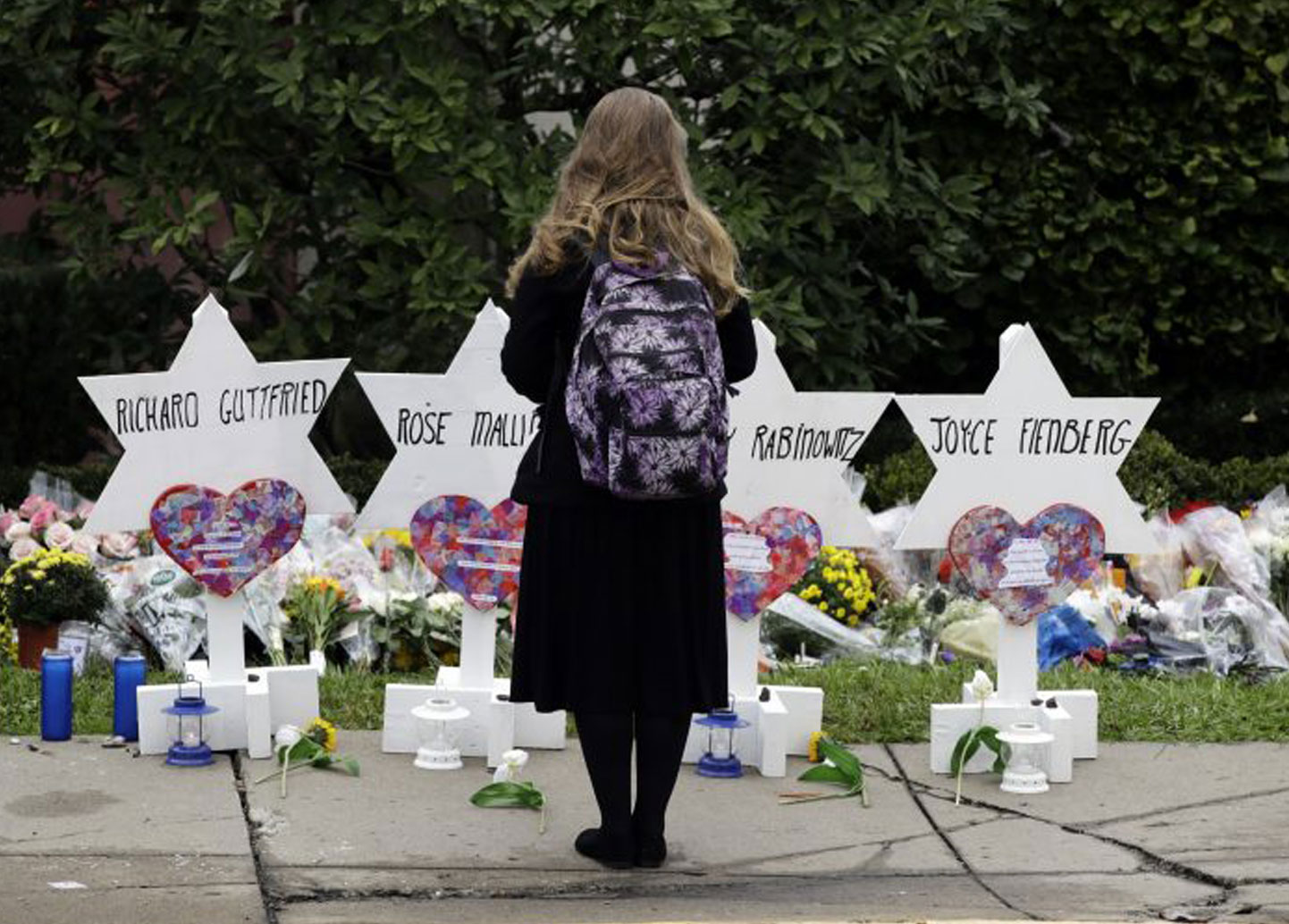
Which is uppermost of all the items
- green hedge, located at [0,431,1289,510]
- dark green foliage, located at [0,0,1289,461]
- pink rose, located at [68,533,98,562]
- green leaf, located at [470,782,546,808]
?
dark green foliage, located at [0,0,1289,461]

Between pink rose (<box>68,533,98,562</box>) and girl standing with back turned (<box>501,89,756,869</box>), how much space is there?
2.63 metres

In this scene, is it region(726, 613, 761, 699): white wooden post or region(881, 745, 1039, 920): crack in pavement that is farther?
region(726, 613, 761, 699): white wooden post

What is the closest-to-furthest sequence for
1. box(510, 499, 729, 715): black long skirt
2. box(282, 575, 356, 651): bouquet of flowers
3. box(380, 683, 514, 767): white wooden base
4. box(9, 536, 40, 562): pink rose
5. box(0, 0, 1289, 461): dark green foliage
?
box(510, 499, 729, 715): black long skirt < box(380, 683, 514, 767): white wooden base < box(282, 575, 356, 651): bouquet of flowers < box(9, 536, 40, 562): pink rose < box(0, 0, 1289, 461): dark green foliage

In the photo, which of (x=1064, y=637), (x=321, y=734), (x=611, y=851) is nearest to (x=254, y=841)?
(x=321, y=734)

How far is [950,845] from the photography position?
560 centimetres

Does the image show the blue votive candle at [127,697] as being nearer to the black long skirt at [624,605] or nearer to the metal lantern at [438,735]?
the metal lantern at [438,735]

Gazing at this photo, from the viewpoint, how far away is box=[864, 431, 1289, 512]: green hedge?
847cm

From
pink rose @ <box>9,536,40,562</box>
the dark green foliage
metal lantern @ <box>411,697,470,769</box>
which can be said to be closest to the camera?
metal lantern @ <box>411,697,470,769</box>

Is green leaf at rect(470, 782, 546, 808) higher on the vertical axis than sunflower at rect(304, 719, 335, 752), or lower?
lower

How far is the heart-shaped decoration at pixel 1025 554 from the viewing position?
6.27 metres

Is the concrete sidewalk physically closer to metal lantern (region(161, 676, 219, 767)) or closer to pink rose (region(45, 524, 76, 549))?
metal lantern (region(161, 676, 219, 767))

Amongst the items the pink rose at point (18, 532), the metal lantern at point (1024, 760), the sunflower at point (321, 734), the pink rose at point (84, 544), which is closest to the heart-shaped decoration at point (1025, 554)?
the metal lantern at point (1024, 760)

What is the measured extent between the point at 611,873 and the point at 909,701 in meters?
1.72

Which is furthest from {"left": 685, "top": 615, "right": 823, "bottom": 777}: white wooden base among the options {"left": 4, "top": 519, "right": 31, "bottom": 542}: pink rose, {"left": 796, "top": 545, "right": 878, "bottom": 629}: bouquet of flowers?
{"left": 4, "top": 519, "right": 31, "bottom": 542}: pink rose
